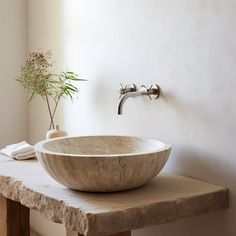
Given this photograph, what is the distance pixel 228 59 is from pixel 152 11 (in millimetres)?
469

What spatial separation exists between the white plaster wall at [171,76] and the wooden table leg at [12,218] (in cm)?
54

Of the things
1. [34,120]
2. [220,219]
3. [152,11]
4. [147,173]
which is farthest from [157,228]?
[34,120]

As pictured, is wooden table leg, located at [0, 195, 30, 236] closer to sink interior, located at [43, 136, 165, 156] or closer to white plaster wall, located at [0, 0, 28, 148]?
sink interior, located at [43, 136, 165, 156]

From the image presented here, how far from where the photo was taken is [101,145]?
1862 mm

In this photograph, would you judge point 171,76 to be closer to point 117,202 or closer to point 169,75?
point 169,75

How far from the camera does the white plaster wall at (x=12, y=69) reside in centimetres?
281

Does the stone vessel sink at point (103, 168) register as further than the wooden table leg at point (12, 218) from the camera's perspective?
No

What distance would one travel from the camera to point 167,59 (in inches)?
70.4

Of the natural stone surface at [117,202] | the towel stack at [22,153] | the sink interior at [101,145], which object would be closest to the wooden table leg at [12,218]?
the towel stack at [22,153]

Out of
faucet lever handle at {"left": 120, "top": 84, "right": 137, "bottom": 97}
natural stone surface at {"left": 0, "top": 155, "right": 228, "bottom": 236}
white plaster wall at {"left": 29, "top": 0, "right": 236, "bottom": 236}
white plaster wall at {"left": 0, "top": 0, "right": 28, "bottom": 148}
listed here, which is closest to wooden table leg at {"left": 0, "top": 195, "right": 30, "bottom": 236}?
natural stone surface at {"left": 0, "top": 155, "right": 228, "bottom": 236}

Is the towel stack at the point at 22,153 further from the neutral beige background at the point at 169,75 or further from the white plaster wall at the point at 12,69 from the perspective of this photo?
the white plaster wall at the point at 12,69

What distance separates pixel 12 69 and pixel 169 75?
1.40 m

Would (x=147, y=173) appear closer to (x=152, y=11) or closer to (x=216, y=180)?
(x=216, y=180)

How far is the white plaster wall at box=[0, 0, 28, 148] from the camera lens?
2809 mm
